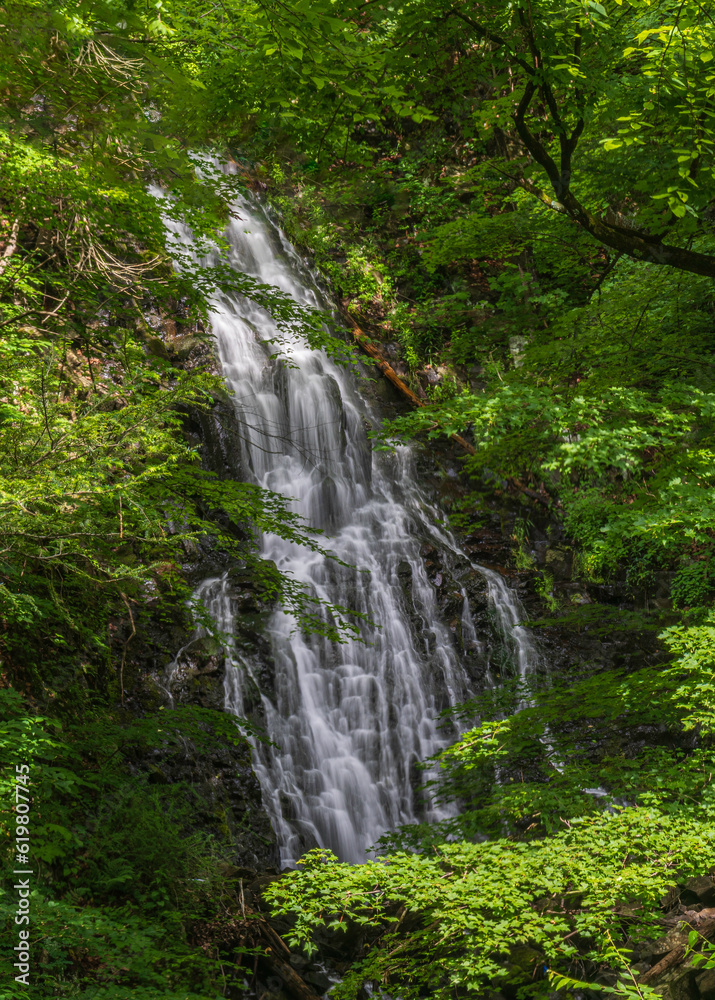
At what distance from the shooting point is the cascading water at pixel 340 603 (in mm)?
8289

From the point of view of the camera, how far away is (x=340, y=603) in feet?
33.0

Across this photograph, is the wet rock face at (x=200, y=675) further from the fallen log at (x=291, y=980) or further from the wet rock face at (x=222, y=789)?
the fallen log at (x=291, y=980)

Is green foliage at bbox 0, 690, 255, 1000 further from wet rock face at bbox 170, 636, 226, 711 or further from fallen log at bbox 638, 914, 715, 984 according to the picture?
Result: fallen log at bbox 638, 914, 715, 984

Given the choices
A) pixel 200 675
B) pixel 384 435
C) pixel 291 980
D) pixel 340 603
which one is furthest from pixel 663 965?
pixel 340 603

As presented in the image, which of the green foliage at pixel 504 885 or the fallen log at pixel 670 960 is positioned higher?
the green foliage at pixel 504 885

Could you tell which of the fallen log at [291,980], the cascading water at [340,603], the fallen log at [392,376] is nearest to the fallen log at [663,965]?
the fallen log at [291,980]

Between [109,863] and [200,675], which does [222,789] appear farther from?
[109,863]

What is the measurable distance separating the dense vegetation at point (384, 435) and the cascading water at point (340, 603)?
1.86 m

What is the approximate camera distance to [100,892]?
457cm

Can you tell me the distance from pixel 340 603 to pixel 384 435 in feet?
13.0

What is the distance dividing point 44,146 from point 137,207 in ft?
3.20

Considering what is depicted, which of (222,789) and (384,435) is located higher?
(384,435)

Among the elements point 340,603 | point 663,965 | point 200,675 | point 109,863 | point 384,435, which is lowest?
point 663,965

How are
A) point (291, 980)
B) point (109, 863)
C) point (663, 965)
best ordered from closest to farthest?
point (663, 965)
point (109, 863)
point (291, 980)
